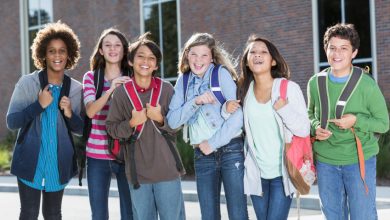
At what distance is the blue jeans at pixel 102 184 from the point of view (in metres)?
5.44

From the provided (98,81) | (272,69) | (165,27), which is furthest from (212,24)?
(272,69)

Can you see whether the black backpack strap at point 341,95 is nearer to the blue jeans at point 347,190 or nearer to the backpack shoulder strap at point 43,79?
the blue jeans at point 347,190

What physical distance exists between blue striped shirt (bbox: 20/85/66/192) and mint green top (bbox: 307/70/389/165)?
2009 mm

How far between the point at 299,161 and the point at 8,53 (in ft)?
74.9

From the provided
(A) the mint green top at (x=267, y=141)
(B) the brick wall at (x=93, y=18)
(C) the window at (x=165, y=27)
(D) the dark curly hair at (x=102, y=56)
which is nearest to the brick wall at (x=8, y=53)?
(B) the brick wall at (x=93, y=18)

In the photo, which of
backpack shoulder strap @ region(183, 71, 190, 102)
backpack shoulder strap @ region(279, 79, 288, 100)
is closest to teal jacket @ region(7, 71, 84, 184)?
backpack shoulder strap @ region(183, 71, 190, 102)

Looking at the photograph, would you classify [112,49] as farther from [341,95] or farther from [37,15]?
[37,15]

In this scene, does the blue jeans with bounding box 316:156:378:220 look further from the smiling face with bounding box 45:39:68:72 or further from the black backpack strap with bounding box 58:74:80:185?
the smiling face with bounding box 45:39:68:72

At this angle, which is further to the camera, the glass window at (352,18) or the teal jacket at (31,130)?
the glass window at (352,18)

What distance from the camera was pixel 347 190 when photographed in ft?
16.4

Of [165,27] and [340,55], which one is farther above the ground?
[165,27]

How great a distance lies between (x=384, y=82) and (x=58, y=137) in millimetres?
12070

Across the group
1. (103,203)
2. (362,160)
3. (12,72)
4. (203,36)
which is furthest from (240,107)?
(12,72)

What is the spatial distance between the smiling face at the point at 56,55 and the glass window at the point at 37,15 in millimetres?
20045
